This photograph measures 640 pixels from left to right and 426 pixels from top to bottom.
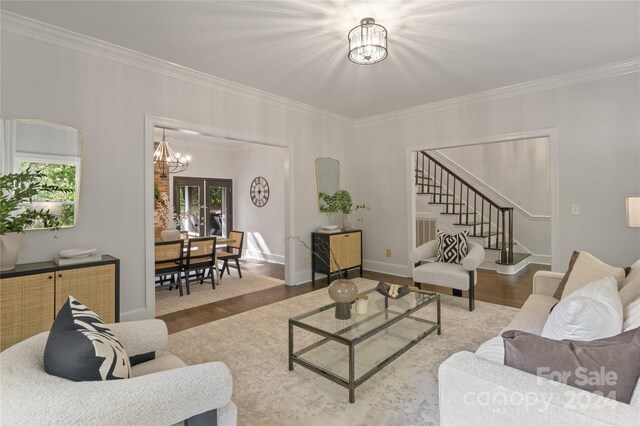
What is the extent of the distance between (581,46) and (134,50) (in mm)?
4433

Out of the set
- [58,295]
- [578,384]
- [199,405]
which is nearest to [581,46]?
[578,384]

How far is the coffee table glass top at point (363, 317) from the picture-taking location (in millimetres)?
2281

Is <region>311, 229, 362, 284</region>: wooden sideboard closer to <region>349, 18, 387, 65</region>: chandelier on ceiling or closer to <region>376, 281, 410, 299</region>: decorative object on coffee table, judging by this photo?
<region>376, 281, 410, 299</region>: decorative object on coffee table

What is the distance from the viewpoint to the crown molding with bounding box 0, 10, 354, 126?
9.02ft

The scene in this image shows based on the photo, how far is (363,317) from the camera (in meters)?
2.58

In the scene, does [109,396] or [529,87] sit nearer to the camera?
[109,396]

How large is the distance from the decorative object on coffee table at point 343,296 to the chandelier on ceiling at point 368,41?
1.87m

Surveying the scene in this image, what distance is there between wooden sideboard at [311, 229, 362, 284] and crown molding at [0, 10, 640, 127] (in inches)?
79.5

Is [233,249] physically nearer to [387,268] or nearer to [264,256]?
[264,256]

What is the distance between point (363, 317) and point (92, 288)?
231cm

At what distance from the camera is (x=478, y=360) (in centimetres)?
132

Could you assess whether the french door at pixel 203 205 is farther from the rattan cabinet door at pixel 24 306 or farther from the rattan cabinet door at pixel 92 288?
the rattan cabinet door at pixel 24 306

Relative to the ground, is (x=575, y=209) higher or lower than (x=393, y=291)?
higher

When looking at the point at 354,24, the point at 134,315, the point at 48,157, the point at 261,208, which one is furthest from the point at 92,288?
the point at 261,208
